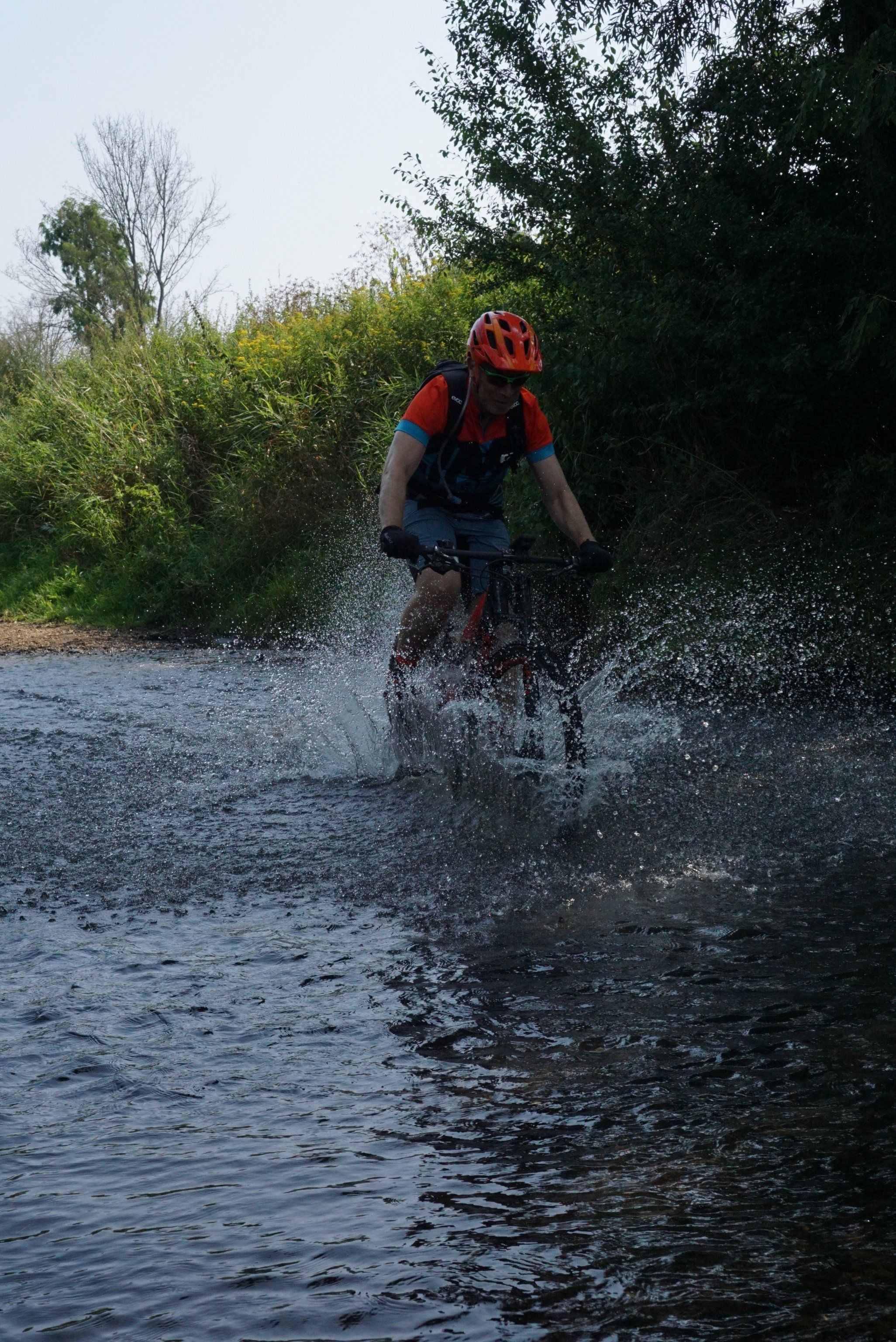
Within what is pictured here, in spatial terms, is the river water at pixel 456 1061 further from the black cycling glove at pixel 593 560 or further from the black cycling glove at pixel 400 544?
the black cycling glove at pixel 400 544

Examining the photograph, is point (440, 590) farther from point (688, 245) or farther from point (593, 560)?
point (688, 245)

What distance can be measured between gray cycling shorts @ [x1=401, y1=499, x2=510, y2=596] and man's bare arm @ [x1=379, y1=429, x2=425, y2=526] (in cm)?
26

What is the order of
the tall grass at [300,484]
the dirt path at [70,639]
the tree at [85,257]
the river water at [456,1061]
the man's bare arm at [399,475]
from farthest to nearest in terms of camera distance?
the tree at [85,257]
the dirt path at [70,639]
the tall grass at [300,484]
the man's bare arm at [399,475]
the river water at [456,1061]

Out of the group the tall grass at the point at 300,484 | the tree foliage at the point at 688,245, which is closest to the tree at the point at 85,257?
the tall grass at the point at 300,484

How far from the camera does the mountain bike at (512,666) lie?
6.55 m

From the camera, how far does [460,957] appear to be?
173 inches

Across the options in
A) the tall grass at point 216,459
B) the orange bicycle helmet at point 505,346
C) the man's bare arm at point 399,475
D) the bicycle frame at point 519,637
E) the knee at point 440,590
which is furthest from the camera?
the tall grass at point 216,459

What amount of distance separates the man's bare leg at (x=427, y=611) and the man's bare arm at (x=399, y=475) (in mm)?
351

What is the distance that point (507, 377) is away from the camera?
255 inches

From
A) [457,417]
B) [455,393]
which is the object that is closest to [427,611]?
[457,417]

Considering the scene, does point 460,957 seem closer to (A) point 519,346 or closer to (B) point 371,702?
(A) point 519,346

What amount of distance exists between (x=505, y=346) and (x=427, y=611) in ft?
4.39

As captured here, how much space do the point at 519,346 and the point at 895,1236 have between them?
15.0 feet

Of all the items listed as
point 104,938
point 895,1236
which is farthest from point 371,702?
point 895,1236
